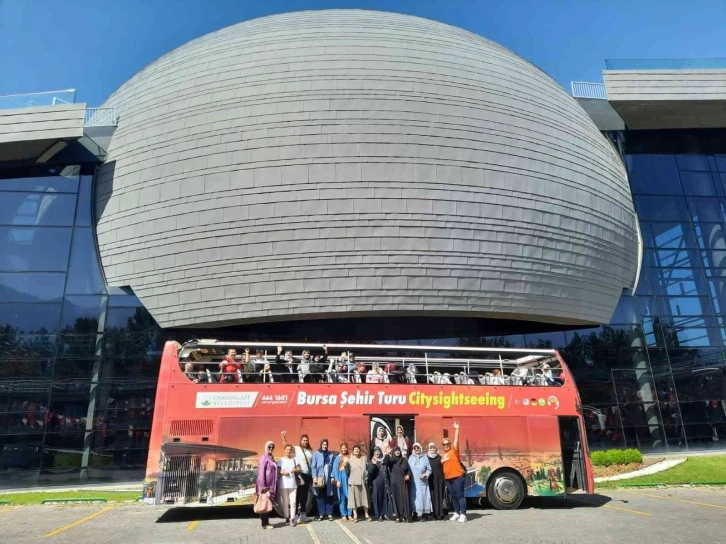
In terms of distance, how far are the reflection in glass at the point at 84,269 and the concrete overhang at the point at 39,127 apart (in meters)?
3.92

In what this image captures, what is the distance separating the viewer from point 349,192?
19000 millimetres

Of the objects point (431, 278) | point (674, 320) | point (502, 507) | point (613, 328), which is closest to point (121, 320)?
point (431, 278)

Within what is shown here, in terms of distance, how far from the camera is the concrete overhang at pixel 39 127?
21.3 metres

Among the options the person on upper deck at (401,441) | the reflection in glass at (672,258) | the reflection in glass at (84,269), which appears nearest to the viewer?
the person on upper deck at (401,441)

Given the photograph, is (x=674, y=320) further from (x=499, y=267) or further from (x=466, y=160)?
(x=466, y=160)

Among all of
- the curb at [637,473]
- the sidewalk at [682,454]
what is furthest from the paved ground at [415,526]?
the sidewalk at [682,454]

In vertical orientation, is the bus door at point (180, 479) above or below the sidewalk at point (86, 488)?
above

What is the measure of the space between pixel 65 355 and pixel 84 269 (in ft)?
10.9

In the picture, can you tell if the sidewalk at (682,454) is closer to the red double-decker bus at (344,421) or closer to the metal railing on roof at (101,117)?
the red double-decker bus at (344,421)

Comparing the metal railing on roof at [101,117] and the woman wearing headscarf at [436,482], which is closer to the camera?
the woman wearing headscarf at [436,482]

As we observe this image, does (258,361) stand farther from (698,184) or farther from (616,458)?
(698,184)

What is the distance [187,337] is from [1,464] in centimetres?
709

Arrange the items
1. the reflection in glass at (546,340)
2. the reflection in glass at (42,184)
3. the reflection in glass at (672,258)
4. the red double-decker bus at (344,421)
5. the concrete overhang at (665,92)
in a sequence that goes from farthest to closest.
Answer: the concrete overhang at (665,92) < the reflection in glass at (672,258) < the reflection in glass at (546,340) < the reflection in glass at (42,184) < the red double-decker bus at (344,421)

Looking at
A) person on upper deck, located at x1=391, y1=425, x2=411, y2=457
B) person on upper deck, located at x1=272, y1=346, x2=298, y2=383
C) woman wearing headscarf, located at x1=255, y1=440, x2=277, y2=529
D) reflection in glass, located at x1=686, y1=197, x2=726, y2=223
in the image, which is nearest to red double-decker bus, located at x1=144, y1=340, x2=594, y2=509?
person on upper deck, located at x1=391, y1=425, x2=411, y2=457
